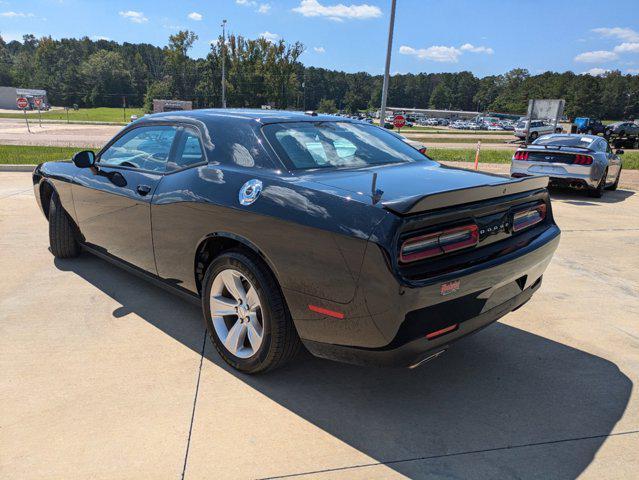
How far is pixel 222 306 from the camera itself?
2.89 meters

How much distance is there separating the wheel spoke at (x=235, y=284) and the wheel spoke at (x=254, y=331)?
114mm

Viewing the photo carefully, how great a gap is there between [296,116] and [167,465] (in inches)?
95.2

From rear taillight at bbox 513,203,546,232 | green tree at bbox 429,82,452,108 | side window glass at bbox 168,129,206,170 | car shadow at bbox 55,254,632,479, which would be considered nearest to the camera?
car shadow at bbox 55,254,632,479

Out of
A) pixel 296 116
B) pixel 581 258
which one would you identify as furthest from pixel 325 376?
pixel 581 258

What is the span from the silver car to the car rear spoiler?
23.5ft

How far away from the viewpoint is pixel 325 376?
289cm

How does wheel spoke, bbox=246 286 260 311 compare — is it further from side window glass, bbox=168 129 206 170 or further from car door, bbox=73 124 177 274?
car door, bbox=73 124 177 274

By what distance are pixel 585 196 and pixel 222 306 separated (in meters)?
9.98

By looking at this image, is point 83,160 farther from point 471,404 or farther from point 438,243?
point 471,404

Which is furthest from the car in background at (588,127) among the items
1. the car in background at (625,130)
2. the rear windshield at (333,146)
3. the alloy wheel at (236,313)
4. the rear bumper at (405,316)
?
the alloy wheel at (236,313)

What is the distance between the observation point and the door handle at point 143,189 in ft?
10.9

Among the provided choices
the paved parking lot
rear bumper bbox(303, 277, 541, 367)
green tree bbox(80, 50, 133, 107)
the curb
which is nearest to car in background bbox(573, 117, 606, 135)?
the curb

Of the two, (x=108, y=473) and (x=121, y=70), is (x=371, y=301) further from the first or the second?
(x=121, y=70)

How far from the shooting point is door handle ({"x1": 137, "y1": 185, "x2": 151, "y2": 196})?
10.9ft
